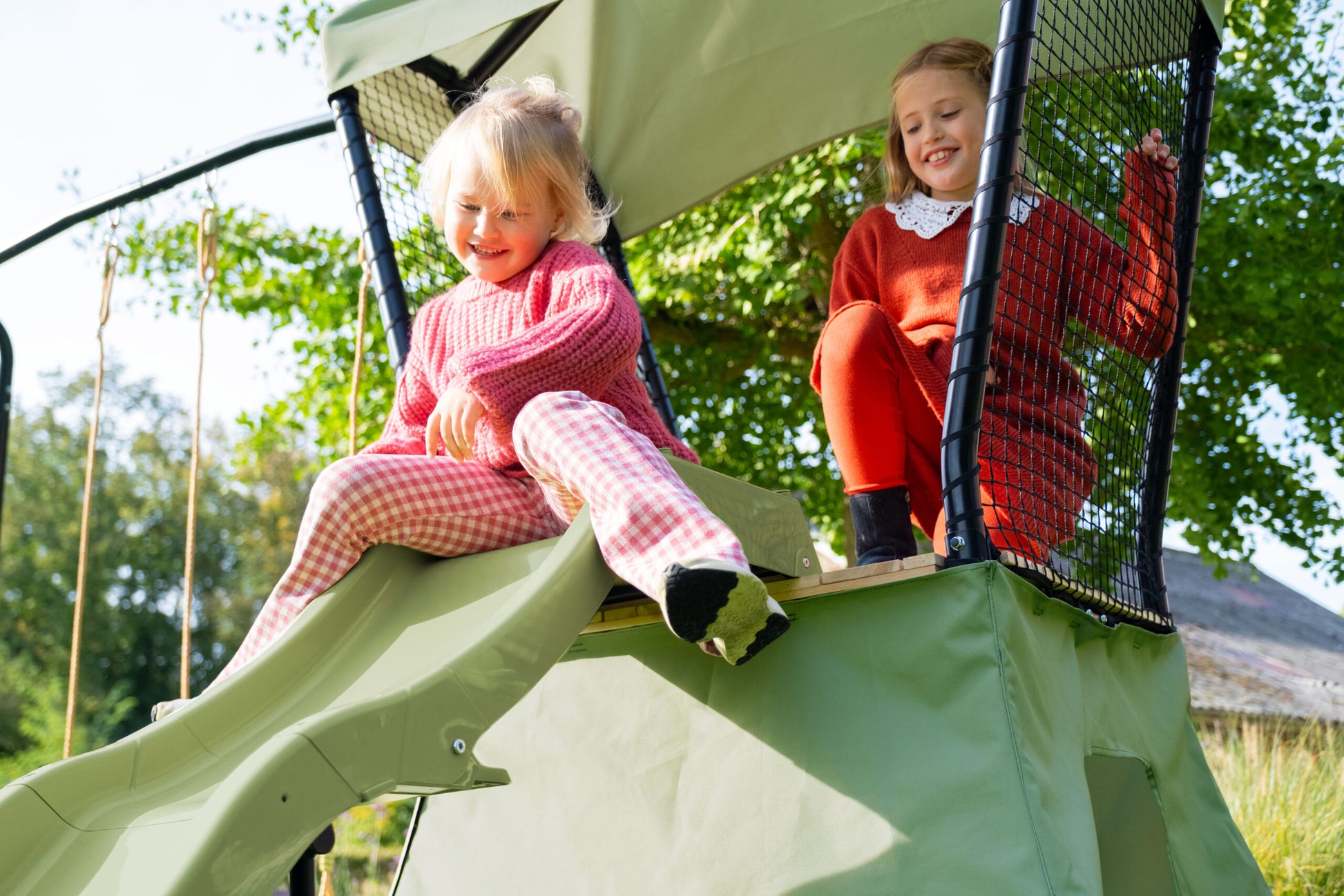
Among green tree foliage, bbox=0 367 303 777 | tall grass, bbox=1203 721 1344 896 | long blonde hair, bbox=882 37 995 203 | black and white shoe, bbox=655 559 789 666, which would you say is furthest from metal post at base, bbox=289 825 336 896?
green tree foliage, bbox=0 367 303 777

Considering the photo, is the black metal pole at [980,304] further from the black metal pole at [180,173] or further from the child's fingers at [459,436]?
the black metal pole at [180,173]

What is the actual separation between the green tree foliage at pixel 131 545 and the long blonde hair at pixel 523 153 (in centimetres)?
2282

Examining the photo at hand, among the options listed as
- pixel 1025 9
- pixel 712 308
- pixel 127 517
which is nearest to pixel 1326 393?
pixel 712 308

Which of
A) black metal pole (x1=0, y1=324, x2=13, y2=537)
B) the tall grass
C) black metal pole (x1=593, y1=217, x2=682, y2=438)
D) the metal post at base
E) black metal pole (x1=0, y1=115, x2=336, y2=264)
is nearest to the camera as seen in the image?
the metal post at base

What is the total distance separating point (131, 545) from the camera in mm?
26406

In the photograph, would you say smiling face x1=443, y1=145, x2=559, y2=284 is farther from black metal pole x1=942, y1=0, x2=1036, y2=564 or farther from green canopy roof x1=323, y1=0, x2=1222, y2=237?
black metal pole x1=942, y1=0, x2=1036, y2=564

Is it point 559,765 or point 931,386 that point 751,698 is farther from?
point 931,386

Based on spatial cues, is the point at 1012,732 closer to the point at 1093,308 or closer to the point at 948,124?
the point at 1093,308

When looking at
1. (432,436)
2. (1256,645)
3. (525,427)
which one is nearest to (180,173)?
(432,436)

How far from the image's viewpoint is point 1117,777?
1955 millimetres

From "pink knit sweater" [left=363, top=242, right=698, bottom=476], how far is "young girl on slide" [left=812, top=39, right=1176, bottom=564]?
327mm

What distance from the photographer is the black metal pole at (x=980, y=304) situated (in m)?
1.55

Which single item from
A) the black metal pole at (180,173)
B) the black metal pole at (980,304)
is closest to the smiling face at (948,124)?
the black metal pole at (980,304)

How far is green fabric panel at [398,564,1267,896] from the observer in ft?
4.75
